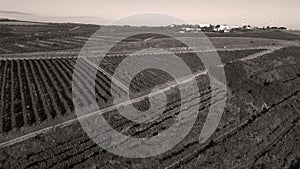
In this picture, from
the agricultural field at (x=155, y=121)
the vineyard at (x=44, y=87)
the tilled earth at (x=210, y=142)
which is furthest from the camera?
the vineyard at (x=44, y=87)

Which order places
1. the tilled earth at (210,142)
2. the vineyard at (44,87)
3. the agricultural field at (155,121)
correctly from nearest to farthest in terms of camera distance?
the tilled earth at (210,142)
the agricultural field at (155,121)
the vineyard at (44,87)

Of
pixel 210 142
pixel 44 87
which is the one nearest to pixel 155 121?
pixel 210 142

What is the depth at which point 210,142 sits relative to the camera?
→ 23.0 metres

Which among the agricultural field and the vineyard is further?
the vineyard

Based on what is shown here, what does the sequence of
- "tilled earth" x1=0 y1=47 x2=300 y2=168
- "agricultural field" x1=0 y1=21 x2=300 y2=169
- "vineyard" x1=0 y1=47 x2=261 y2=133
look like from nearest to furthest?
1. "tilled earth" x1=0 y1=47 x2=300 y2=168
2. "agricultural field" x1=0 y1=21 x2=300 y2=169
3. "vineyard" x1=0 y1=47 x2=261 y2=133

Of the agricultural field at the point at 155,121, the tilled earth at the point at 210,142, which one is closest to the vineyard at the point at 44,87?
the agricultural field at the point at 155,121

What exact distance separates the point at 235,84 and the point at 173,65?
16628 mm

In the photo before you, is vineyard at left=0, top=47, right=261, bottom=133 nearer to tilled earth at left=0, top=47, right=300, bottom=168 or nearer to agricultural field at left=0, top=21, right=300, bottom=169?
agricultural field at left=0, top=21, right=300, bottom=169

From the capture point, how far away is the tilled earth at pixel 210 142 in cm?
1984

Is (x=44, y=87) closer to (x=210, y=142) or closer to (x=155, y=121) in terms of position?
(x=155, y=121)

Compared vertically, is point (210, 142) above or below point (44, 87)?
above

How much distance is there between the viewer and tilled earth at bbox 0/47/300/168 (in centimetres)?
1984

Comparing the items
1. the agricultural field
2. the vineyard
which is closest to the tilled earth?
the agricultural field

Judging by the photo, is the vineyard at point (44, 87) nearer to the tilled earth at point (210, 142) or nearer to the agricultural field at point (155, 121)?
the agricultural field at point (155, 121)
